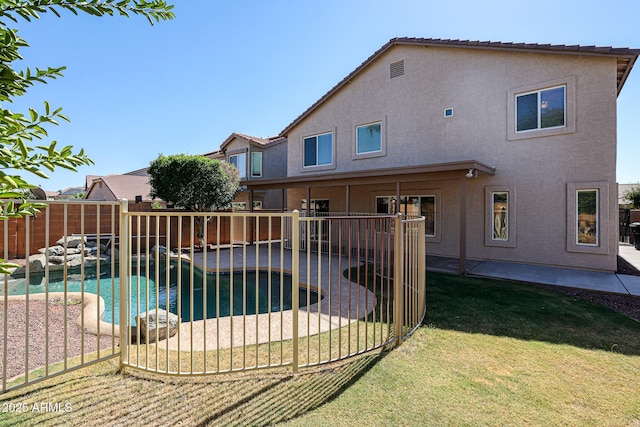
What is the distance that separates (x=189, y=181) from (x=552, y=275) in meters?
14.6

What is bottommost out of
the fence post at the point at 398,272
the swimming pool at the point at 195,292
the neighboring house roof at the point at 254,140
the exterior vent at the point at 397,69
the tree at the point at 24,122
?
the swimming pool at the point at 195,292

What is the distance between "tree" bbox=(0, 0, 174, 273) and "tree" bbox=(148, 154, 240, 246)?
43.6 feet

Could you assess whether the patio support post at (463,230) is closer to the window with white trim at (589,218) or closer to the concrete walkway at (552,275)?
the concrete walkway at (552,275)

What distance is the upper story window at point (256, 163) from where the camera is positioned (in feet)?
69.8

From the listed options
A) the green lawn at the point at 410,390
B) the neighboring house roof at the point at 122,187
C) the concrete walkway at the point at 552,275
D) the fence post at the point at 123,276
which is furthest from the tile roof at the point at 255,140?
the green lawn at the point at 410,390

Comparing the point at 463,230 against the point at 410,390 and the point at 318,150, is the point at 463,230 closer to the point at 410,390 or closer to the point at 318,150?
the point at 410,390

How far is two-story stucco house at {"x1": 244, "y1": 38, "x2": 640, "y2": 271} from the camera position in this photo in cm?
947

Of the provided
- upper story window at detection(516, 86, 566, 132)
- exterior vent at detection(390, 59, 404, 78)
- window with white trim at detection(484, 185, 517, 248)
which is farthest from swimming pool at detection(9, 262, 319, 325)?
exterior vent at detection(390, 59, 404, 78)

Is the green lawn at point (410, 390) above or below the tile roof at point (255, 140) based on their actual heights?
below

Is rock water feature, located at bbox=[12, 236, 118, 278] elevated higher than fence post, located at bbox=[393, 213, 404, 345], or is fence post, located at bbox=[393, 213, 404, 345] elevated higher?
fence post, located at bbox=[393, 213, 404, 345]

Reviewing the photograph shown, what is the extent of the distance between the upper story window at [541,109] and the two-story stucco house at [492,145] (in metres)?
0.03

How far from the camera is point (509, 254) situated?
36.0 feet

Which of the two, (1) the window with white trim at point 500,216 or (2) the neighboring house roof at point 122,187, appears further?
(2) the neighboring house roof at point 122,187

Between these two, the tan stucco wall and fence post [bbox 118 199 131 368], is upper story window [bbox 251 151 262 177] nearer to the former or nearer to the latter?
the tan stucco wall
